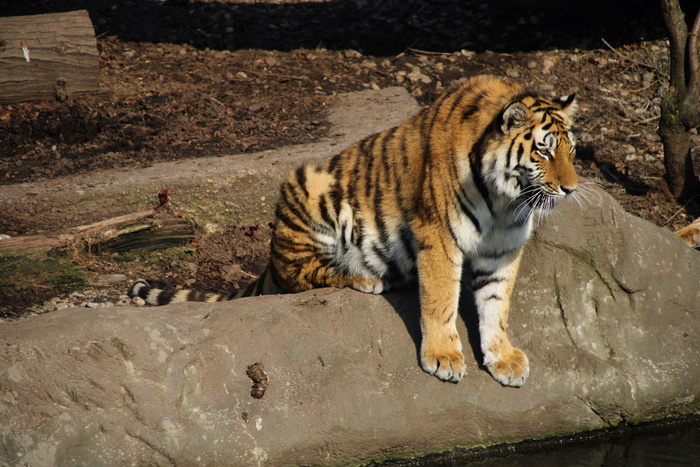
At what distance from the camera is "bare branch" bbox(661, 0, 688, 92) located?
5566 millimetres

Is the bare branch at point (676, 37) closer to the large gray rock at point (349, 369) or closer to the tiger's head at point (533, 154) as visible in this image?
the large gray rock at point (349, 369)

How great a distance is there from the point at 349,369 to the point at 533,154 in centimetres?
141

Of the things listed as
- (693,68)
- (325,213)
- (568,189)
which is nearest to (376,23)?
(693,68)

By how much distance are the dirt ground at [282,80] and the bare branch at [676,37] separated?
873 millimetres

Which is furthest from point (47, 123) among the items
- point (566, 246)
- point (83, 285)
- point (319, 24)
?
point (566, 246)

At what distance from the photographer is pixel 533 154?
3.35 m

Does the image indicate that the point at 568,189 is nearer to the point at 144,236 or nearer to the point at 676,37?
the point at 676,37

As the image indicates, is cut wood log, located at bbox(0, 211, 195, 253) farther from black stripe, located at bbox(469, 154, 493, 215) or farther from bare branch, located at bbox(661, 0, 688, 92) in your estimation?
bare branch, located at bbox(661, 0, 688, 92)

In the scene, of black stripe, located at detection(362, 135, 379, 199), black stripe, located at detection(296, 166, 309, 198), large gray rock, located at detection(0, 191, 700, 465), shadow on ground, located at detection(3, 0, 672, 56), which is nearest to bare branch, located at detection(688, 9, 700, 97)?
large gray rock, located at detection(0, 191, 700, 465)

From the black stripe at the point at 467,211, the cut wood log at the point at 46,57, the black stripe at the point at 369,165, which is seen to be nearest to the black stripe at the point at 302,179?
the black stripe at the point at 369,165

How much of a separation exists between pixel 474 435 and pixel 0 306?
303 centimetres

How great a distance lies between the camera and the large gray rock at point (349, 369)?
326 cm

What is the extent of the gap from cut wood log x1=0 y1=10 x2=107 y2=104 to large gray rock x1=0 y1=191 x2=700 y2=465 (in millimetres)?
3940

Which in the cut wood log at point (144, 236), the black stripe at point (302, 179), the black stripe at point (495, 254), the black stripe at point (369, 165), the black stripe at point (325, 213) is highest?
the black stripe at point (369, 165)
